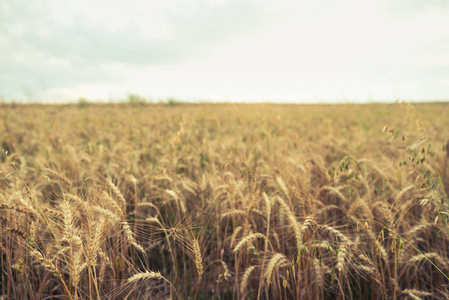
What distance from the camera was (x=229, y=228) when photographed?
6.67ft

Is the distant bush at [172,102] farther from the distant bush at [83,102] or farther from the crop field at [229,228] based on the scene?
the crop field at [229,228]

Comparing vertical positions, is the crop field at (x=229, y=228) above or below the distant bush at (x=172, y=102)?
below

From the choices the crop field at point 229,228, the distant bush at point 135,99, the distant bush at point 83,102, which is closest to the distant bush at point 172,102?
the distant bush at point 135,99

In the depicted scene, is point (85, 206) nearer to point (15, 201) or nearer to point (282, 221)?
point (15, 201)

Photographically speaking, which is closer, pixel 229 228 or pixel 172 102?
pixel 229 228

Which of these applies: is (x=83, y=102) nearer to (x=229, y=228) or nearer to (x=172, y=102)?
(x=172, y=102)

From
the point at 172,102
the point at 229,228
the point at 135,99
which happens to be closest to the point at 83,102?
the point at 135,99

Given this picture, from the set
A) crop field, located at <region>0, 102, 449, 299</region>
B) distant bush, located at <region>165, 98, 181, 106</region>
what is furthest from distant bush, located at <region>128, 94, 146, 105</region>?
crop field, located at <region>0, 102, 449, 299</region>

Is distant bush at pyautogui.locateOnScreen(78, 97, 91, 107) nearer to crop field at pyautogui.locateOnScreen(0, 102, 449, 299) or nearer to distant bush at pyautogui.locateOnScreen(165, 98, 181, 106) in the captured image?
distant bush at pyautogui.locateOnScreen(165, 98, 181, 106)

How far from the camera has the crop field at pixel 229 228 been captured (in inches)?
46.2

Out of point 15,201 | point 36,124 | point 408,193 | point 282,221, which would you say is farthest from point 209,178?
point 36,124

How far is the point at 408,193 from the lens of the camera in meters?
2.18

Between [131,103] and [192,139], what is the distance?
9.06 metres

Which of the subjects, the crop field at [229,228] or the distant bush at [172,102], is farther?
the distant bush at [172,102]
